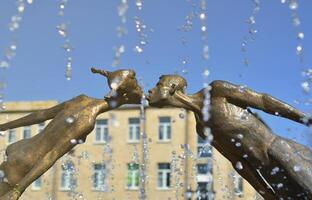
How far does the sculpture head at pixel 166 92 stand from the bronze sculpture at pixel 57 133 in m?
0.25

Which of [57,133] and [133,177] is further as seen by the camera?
[133,177]

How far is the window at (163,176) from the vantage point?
3306 cm

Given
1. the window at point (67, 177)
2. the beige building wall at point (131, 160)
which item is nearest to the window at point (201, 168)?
the beige building wall at point (131, 160)

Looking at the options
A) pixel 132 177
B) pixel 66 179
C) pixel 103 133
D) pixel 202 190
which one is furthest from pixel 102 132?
pixel 202 190

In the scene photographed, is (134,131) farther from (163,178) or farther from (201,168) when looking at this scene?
(201,168)

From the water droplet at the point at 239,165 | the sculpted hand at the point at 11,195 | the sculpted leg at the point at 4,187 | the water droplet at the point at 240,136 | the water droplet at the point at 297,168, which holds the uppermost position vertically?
the water droplet at the point at 240,136

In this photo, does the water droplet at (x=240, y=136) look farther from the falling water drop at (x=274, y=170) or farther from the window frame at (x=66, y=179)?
the window frame at (x=66, y=179)

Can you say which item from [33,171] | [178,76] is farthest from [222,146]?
[33,171]

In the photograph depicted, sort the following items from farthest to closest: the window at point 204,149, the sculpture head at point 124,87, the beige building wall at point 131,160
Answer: the beige building wall at point 131,160, the window at point 204,149, the sculpture head at point 124,87

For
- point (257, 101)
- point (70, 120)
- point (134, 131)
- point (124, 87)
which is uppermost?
point (134, 131)

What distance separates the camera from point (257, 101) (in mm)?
8227

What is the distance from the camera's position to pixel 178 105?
8.61m

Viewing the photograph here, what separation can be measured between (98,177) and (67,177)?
1.80m

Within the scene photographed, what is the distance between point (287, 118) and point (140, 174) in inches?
1064
